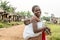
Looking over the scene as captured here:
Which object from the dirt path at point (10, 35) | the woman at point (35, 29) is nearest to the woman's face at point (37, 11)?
the woman at point (35, 29)

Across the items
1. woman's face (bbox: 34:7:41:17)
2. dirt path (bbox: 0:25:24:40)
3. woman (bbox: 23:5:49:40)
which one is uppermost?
woman's face (bbox: 34:7:41:17)

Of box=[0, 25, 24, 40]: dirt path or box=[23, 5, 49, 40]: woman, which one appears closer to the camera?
box=[23, 5, 49, 40]: woman

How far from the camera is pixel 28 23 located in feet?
6.25

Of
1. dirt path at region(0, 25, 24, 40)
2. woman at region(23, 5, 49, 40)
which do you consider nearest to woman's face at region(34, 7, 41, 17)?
woman at region(23, 5, 49, 40)

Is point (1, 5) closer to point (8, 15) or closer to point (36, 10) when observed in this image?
point (8, 15)

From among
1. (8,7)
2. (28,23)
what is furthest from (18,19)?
(28,23)

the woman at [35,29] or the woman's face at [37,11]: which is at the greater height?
the woman's face at [37,11]

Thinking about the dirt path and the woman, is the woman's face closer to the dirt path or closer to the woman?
the woman

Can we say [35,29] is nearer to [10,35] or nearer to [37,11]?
[37,11]

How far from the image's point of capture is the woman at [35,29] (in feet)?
5.76

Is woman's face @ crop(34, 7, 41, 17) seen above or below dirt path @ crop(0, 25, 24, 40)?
above

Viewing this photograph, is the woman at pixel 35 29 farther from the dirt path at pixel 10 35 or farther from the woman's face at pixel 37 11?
the dirt path at pixel 10 35

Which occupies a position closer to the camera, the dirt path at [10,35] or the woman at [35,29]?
the woman at [35,29]

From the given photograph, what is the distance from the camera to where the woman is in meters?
1.76
